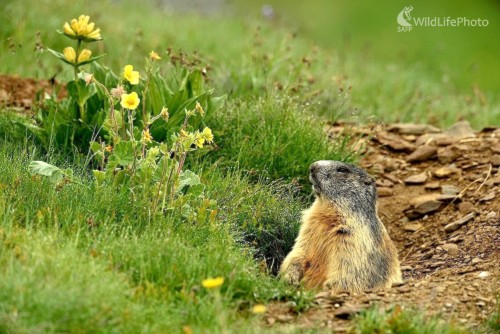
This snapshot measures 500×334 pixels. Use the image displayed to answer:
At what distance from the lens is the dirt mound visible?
4910 millimetres

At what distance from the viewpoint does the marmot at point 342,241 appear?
18.8 feet

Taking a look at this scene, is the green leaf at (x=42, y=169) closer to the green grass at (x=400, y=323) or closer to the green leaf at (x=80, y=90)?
the green leaf at (x=80, y=90)

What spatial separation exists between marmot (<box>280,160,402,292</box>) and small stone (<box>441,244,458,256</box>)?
1.67ft

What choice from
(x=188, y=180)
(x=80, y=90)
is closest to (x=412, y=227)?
(x=188, y=180)

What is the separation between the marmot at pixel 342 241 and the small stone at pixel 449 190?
1.26 m

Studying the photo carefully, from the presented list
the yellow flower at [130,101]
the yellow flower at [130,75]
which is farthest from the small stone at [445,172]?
the yellow flower at [130,101]

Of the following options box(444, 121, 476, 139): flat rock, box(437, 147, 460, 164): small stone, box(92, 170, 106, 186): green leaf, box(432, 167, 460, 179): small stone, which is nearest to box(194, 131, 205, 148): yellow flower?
box(92, 170, 106, 186): green leaf

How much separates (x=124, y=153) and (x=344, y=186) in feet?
4.91

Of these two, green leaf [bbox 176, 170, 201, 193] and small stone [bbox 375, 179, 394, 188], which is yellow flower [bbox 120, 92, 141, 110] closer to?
green leaf [bbox 176, 170, 201, 193]

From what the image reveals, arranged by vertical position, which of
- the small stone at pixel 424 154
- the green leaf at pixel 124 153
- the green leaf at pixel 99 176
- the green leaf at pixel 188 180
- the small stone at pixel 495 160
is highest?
the green leaf at pixel 124 153

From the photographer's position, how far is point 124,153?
17.9 feet

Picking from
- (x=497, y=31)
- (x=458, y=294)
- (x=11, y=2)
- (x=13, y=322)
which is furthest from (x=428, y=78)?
(x=13, y=322)

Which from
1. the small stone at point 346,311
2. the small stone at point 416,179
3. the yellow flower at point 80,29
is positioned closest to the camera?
the small stone at point 346,311

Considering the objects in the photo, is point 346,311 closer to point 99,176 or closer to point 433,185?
point 99,176
